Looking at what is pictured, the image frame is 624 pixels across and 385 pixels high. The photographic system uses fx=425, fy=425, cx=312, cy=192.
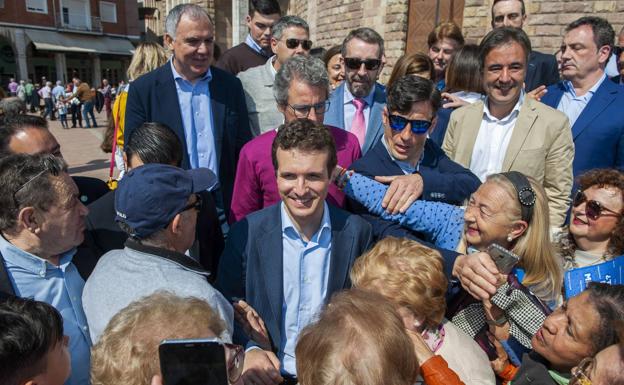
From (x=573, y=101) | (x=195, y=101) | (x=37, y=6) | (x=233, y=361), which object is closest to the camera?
(x=233, y=361)

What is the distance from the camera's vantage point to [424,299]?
1.73 m

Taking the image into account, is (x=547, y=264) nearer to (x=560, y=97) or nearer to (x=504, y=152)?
(x=504, y=152)

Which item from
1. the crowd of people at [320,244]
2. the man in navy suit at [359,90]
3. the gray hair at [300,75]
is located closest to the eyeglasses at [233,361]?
the crowd of people at [320,244]

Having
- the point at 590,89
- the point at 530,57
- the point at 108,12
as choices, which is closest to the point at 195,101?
the point at 590,89

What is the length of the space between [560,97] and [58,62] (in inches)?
1520

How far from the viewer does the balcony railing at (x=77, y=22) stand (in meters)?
34.1

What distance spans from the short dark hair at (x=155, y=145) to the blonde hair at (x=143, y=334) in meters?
1.30

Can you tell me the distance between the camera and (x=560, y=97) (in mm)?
3893

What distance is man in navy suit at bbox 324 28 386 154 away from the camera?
362 cm

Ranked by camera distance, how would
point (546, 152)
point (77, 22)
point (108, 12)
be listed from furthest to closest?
point (108, 12), point (77, 22), point (546, 152)

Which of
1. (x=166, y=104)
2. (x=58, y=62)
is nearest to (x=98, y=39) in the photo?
(x=58, y=62)

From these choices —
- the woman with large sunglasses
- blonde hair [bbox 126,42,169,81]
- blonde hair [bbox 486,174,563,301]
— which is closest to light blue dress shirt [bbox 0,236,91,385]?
blonde hair [bbox 486,174,563,301]

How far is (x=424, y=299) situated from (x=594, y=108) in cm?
281

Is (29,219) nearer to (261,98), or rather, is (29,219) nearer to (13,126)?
(13,126)
